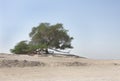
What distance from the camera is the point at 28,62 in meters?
23.9

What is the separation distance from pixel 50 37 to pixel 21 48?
Result: 4.25m

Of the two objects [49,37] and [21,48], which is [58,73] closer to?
[49,37]

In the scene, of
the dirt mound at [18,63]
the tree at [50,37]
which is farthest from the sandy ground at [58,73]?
the tree at [50,37]

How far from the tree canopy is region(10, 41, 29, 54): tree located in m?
0.31

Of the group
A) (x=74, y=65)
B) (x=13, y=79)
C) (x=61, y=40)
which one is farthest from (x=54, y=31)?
(x=13, y=79)

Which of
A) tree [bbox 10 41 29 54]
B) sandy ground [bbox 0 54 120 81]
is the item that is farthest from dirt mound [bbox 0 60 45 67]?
tree [bbox 10 41 29 54]

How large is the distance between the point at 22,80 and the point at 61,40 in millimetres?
22105

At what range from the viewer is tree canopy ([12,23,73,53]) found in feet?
121

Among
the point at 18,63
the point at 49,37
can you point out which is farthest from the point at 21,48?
the point at 18,63

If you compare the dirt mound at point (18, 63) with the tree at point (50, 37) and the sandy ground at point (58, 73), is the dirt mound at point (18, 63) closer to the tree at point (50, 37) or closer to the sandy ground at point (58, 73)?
the sandy ground at point (58, 73)

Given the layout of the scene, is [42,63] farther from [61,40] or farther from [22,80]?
[61,40]

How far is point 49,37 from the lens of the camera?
3741 cm

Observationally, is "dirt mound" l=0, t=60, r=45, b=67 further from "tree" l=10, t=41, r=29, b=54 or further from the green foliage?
"tree" l=10, t=41, r=29, b=54

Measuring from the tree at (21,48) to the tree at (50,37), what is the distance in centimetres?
133
